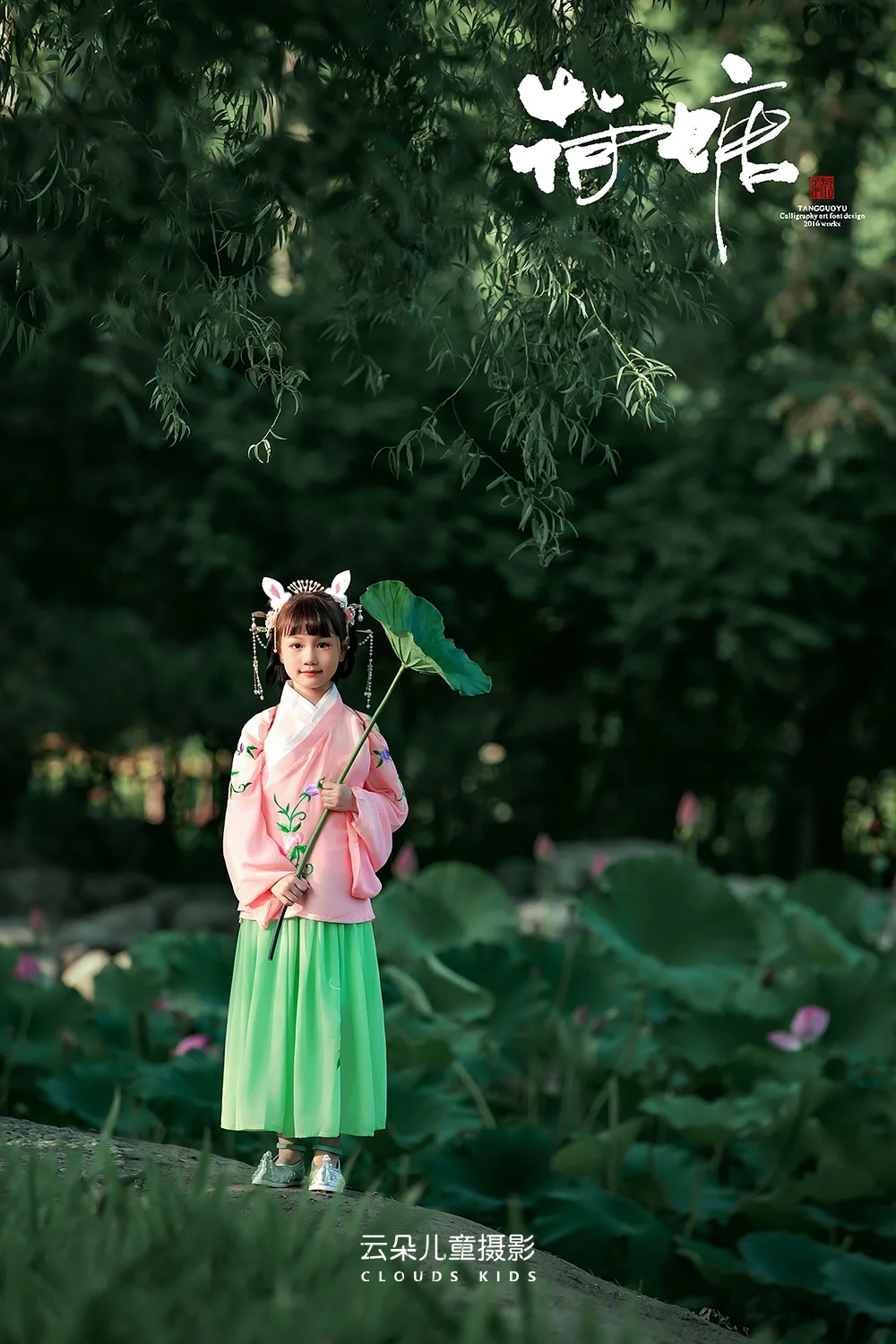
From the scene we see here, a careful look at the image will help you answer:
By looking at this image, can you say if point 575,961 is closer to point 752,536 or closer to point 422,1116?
point 422,1116

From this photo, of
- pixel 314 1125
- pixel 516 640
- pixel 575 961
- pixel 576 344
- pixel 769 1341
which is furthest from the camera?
pixel 516 640

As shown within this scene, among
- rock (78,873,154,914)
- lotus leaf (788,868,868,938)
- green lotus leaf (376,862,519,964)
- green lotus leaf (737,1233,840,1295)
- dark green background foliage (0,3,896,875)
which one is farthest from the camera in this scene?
rock (78,873,154,914)

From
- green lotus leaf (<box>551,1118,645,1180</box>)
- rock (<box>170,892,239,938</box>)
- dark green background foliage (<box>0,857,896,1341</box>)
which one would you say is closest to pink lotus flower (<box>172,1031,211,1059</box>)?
Result: dark green background foliage (<box>0,857,896,1341</box>)

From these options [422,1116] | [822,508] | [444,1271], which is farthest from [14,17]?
[822,508]

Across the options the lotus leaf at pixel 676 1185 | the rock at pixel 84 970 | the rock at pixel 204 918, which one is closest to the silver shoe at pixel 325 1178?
the lotus leaf at pixel 676 1185

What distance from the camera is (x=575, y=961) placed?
5.53 m

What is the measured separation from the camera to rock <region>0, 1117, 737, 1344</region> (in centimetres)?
240

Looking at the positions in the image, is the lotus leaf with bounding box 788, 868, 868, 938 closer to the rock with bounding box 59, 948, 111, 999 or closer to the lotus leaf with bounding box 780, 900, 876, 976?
the lotus leaf with bounding box 780, 900, 876, 976

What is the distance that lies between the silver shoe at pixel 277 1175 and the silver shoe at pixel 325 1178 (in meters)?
0.04

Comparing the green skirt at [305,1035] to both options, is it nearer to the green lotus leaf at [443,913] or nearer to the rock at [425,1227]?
the rock at [425,1227]

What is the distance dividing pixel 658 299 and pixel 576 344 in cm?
39

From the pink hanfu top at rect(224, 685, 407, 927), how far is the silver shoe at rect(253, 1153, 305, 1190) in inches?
18.2

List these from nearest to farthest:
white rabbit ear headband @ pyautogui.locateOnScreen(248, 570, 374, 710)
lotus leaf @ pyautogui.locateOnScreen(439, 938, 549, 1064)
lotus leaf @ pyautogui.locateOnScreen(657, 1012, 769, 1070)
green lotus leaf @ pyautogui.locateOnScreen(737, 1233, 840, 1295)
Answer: white rabbit ear headband @ pyautogui.locateOnScreen(248, 570, 374, 710), green lotus leaf @ pyautogui.locateOnScreen(737, 1233, 840, 1295), lotus leaf @ pyautogui.locateOnScreen(657, 1012, 769, 1070), lotus leaf @ pyautogui.locateOnScreen(439, 938, 549, 1064)

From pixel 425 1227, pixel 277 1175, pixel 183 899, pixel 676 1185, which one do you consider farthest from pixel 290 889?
pixel 183 899
